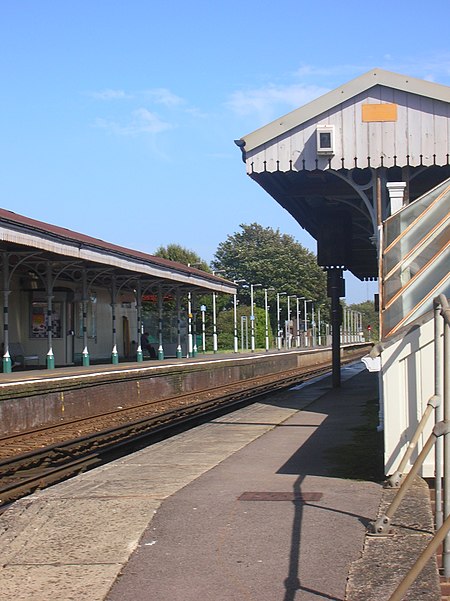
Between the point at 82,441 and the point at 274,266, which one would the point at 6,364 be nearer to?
the point at 82,441

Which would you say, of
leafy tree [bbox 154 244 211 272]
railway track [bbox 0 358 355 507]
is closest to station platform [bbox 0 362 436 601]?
railway track [bbox 0 358 355 507]

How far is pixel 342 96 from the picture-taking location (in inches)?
586

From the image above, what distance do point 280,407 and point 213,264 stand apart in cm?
8436

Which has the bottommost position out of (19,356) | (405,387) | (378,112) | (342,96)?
(19,356)

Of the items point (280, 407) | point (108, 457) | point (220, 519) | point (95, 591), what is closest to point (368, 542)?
point (220, 519)

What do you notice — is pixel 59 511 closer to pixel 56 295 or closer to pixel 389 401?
pixel 389 401

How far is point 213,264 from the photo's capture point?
331 feet

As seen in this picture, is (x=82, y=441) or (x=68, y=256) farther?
(x=68, y=256)

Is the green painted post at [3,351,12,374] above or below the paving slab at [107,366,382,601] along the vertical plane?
above

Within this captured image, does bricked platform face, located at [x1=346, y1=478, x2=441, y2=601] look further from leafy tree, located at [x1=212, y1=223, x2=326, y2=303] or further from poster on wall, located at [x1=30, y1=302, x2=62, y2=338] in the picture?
leafy tree, located at [x1=212, y1=223, x2=326, y2=303]

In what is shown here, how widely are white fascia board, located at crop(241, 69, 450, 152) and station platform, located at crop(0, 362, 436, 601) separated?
24.2 ft

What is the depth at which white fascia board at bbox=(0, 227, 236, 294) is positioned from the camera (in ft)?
62.1

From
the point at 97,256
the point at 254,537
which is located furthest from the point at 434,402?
the point at 97,256

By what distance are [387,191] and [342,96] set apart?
1800 millimetres
